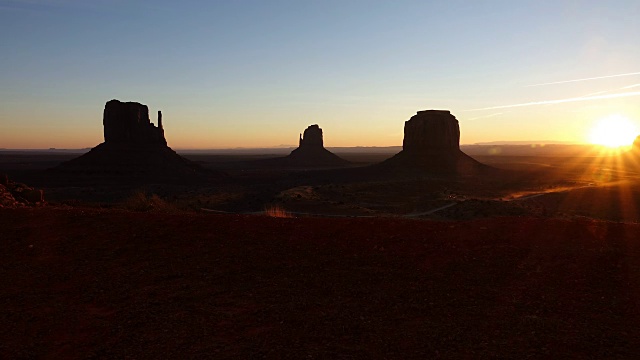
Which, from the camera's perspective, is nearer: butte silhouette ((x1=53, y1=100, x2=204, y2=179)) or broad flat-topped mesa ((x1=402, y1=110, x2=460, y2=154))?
butte silhouette ((x1=53, y1=100, x2=204, y2=179))

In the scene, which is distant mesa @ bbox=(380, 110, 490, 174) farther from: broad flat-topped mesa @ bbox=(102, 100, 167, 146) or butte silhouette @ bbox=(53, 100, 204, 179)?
broad flat-topped mesa @ bbox=(102, 100, 167, 146)

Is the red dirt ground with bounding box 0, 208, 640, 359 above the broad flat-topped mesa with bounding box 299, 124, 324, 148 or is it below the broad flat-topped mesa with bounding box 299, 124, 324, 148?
below

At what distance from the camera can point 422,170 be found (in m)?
83.4

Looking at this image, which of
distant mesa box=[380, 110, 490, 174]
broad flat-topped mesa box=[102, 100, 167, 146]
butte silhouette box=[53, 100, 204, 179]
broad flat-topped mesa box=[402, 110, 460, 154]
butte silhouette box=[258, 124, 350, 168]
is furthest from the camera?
butte silhouette box=[258, 124, 350, 168]

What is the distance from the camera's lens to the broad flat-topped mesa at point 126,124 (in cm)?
8806

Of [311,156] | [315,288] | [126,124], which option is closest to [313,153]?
[311,156]

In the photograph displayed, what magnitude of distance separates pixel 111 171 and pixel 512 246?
77.6 meters

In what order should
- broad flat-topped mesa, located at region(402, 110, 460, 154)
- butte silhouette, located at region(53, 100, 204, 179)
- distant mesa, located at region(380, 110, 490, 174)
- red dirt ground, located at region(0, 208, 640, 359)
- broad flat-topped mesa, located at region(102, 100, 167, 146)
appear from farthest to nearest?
broad flat-topped mesa, located at region(402, 110, 460, 154)
broad flat-topped mesa, located at region(102, 100, 167, 146)
distant mesa, located at region(380, 110, 490, 174)
butte silhouette, located at region(53, 100, 204, 179)
red dirt ground, located at region(0, 208, 640, 359)

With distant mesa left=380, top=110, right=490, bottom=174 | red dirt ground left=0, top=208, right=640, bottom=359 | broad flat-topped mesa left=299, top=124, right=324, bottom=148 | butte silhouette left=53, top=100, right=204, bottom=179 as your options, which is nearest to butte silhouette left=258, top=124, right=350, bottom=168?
broad flat-topped mesa left=299, top=124, right=324, bottom=148

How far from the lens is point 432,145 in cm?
→ 9244

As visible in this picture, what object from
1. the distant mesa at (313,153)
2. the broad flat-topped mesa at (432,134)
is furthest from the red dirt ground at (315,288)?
the distant mesa at (313,153)

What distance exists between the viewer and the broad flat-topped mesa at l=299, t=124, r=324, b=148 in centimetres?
15612

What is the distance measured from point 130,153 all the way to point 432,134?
62.5m

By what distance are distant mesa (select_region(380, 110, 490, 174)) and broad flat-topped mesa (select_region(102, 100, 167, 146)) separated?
5029 cm
